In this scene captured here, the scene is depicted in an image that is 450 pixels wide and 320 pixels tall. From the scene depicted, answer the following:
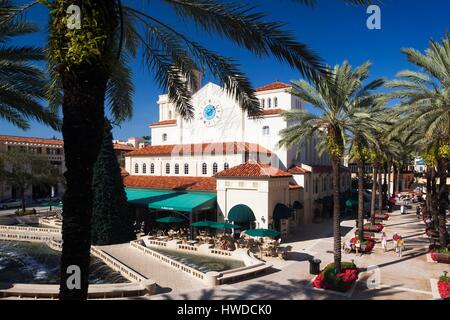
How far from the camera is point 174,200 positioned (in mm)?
34438

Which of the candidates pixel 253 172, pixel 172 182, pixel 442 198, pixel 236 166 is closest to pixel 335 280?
pixel 442 198

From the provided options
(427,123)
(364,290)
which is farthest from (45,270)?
(427,123)

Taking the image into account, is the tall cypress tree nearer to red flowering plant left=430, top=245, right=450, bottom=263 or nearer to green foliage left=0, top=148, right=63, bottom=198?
green foliage left=0, top=148, right=63, bottom=198

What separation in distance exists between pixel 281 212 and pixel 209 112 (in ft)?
58.3

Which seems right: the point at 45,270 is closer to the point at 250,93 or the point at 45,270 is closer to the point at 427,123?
the point at 250,93

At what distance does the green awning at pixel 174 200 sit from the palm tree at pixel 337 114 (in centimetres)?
1336

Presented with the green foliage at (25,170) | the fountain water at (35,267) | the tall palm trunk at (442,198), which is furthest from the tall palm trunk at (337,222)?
the green foliage at (25,170)

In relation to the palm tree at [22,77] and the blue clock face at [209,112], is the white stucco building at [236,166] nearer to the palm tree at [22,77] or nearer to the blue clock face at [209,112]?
the blue clock face at [209,112]

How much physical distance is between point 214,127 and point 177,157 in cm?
608

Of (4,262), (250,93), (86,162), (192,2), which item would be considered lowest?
(4,262)

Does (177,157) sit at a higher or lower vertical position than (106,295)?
higher

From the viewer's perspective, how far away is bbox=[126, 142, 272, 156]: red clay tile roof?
39.1 meters

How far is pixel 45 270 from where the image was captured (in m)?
22.4

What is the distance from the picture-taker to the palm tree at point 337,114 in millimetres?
20172
